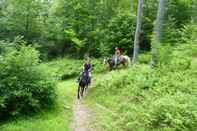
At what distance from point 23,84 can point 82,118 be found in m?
2.53

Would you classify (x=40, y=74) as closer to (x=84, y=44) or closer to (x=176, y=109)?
(x=176, y=109)

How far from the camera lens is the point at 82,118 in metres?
11.5

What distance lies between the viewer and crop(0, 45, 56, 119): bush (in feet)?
38.0

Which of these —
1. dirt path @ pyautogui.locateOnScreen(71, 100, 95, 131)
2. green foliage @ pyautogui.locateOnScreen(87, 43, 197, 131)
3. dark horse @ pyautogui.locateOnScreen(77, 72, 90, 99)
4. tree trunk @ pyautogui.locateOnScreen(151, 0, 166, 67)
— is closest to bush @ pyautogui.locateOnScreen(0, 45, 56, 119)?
dirt path @ pyautogui.locateOnScreen(71, 100, 95, 131)

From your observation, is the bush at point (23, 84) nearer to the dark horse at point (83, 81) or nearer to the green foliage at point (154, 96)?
the dark horse at point (83, 81)

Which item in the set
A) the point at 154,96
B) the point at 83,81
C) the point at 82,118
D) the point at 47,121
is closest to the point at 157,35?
the point at 83,81

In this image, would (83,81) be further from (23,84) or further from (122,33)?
(122,33)

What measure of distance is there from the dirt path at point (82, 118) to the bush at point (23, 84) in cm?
116

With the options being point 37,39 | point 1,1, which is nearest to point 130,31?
point 37,39

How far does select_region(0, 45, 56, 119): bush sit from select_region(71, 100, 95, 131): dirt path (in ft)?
3.79

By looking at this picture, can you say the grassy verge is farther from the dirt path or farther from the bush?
the bush

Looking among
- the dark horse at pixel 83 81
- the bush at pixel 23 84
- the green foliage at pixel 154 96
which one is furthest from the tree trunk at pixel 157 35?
A: the bush at pixel 23 84

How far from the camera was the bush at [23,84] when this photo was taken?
11.6 metres

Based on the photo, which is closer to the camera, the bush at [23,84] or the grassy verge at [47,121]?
the grassy verge at [47,121]
